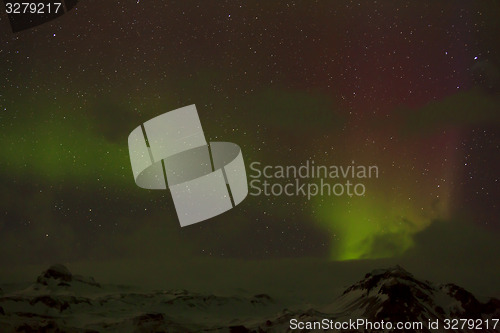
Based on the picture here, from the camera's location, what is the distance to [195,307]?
12.5 feet

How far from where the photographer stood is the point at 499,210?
3850 mm

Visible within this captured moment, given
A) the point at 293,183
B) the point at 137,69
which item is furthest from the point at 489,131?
the point at 137,69

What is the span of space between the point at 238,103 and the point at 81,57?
4.53 ft

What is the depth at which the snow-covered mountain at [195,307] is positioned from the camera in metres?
3.79

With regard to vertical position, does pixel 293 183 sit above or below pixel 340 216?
above

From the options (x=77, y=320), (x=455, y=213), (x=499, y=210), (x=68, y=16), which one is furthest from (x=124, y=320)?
(x=499, y=210)

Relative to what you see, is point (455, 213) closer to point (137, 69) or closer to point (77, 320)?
point (137, 69)

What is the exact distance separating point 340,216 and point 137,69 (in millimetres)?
2083

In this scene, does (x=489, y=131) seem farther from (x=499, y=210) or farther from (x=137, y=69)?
(x=137, y=69)

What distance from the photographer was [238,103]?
12.8 ft

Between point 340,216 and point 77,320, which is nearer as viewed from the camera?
point 340,216

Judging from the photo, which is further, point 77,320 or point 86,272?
point 77,320

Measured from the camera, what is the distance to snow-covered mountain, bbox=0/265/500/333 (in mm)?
3789

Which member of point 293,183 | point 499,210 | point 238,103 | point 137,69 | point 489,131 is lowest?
point 499,210
